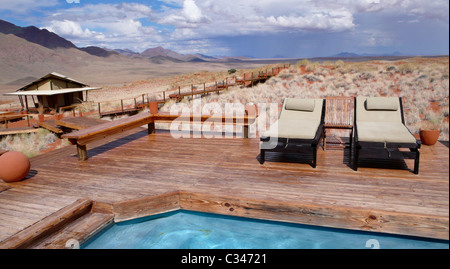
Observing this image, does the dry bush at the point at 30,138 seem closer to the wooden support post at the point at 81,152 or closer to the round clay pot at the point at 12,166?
the wooden support post at the point at 81,152

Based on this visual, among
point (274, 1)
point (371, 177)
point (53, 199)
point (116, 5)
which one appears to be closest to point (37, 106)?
point (116, 5)

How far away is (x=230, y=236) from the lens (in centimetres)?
341

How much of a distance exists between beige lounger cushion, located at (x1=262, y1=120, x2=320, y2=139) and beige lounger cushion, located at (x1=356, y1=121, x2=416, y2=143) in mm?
658

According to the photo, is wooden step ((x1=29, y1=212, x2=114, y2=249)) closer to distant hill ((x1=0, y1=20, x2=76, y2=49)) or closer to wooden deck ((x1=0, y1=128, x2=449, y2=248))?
wooden deck ((x1=0, y1=128, x2=449, y2=248))

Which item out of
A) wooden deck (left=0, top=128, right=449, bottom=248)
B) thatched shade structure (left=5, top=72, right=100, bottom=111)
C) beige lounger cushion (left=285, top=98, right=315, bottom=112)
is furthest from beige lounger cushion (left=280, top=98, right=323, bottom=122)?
thatched shade structure (left=5, top=72, right=100, bottom=111)

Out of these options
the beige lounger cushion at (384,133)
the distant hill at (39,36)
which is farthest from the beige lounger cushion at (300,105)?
the distant hill at (39,36)

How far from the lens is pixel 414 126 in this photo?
28.9 ft

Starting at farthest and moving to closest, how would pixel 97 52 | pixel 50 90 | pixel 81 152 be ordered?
pixel 97 52 → pixel 50 90 → pixel 81 152

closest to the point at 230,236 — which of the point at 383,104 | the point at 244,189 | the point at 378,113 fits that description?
the point at 244,189

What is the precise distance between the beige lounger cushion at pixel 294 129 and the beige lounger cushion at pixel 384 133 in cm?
66

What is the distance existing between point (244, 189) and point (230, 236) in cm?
58

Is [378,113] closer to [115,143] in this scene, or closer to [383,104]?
[383,104]

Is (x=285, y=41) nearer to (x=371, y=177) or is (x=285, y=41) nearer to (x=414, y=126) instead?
(x=414, y=126)

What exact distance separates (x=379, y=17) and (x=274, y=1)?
2.48 metres
